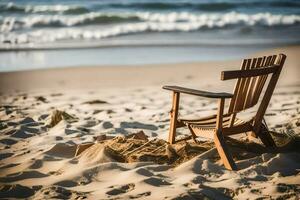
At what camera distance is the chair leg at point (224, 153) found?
454cm

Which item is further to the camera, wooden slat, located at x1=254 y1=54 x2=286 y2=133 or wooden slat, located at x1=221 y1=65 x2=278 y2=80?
wooden slat, located at x1=254 y1=54 x2=286 y2=133

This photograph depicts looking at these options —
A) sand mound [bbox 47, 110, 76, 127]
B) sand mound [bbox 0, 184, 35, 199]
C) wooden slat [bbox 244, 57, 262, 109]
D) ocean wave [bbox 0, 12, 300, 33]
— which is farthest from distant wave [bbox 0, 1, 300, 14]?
sand mound [bbox 0, 184, 35, 199]

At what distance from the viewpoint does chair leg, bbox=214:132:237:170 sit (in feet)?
14.9

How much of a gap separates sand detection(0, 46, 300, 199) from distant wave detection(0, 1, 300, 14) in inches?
567

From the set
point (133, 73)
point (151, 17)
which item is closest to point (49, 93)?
point (133, 73)

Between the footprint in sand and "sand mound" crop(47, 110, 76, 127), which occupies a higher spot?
"sand mound" crop(47, 110, 76, 127)

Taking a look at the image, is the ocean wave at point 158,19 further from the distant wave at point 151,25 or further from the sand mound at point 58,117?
the sand mound at point 58,117

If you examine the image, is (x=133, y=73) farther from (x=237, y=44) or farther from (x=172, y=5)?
(x=172, y=5)

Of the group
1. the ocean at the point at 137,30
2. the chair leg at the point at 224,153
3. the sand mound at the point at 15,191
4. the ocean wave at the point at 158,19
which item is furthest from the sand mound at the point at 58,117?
the ocean wave at the point at 158,19

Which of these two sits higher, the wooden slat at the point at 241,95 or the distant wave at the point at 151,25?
the distant wave at the point at 151,25

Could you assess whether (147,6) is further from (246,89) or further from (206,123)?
(246,89)

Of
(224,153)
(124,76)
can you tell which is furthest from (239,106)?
(124,76)

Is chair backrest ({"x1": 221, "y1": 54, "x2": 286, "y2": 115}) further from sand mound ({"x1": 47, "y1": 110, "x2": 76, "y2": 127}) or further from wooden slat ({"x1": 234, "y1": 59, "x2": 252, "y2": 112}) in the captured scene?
sand mound ({"x1": 47, "y1": 110, "x2": 76, "y2": 127})

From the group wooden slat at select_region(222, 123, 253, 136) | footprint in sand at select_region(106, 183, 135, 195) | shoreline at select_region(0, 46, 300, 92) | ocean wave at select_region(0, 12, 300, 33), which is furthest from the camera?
ocean wave at select_region(0, 12, 300, 33)
